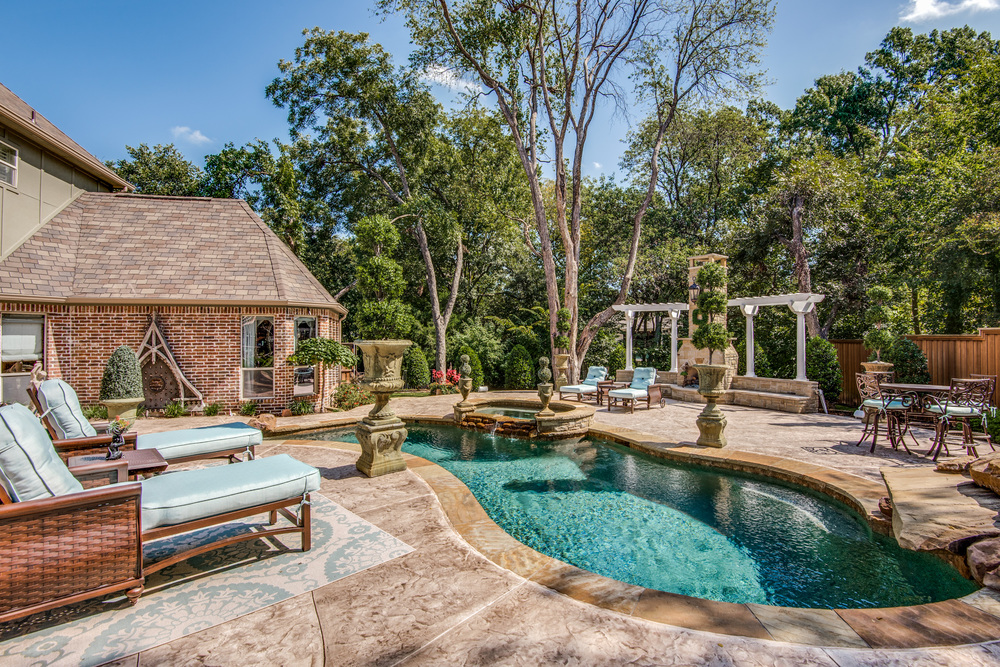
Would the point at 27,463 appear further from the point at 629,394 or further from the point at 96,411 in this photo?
the point at 629,394

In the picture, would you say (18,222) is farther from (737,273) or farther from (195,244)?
(737,273)

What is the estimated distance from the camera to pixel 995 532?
325cm

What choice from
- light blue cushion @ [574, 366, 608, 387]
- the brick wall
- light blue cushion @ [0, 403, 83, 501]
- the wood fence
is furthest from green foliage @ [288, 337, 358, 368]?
the wood fence

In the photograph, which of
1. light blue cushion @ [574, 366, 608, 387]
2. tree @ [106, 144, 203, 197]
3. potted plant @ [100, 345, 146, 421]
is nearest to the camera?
potted plant @ [100, 345, 146, 421]

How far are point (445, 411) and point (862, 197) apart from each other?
660 inches

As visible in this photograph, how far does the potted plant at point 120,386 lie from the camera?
8.81 meters

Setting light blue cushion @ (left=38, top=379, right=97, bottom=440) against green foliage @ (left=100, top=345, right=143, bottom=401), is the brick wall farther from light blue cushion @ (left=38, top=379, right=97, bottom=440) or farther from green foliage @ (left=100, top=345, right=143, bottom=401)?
light blue cushion @ (left=38, top=379, right=97, bottom=440)

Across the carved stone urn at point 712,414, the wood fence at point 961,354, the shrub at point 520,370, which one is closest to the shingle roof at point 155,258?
the shrub at point 520,370

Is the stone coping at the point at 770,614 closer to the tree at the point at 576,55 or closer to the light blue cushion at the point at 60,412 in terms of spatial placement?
the light blue cushion at the point at 60,412

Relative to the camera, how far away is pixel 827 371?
1153cm

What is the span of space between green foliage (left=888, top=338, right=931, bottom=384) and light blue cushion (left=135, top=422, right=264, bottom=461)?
12.6m

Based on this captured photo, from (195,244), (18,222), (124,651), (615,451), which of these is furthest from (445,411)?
(18,222)

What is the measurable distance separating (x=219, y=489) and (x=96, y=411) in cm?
941

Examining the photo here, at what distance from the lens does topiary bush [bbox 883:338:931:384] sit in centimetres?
984
